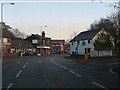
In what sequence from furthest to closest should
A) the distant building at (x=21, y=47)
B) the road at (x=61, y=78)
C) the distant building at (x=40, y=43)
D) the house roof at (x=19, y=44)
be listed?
1. the distant building at (x=40, y=43)
2. the house roof at (x=19, y=44)
3. the distant building at (x=21, y=47)
4. the road at (x=61, y=78)

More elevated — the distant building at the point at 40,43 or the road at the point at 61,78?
the distant building at the point at 40,43

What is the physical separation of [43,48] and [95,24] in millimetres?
26642

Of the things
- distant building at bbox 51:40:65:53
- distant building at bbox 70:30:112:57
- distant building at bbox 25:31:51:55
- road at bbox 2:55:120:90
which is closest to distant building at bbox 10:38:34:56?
distant building at bbox 25:31:51:55

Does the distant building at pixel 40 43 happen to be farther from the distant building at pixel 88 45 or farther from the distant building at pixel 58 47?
the distant building at pixel 88 45

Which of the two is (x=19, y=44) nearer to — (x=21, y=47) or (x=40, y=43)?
(x=21, y=47)

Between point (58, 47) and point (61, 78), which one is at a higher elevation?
point (58, 47)

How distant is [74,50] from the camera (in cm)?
10412

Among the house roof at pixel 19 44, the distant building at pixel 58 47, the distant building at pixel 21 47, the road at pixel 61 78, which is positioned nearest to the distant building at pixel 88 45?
the distant building at pixel 21 47

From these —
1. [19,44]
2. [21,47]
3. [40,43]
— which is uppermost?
[40,43]

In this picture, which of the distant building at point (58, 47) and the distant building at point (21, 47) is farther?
the distant building at point (58, 47)

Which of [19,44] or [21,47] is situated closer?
Result: [19,44]

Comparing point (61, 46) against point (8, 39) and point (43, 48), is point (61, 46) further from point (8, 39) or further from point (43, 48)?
point (8, 39)

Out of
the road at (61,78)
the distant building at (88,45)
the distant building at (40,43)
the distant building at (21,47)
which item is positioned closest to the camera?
the road at (61,78)

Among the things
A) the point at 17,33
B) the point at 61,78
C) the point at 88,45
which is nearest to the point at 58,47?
the point at 17,33
